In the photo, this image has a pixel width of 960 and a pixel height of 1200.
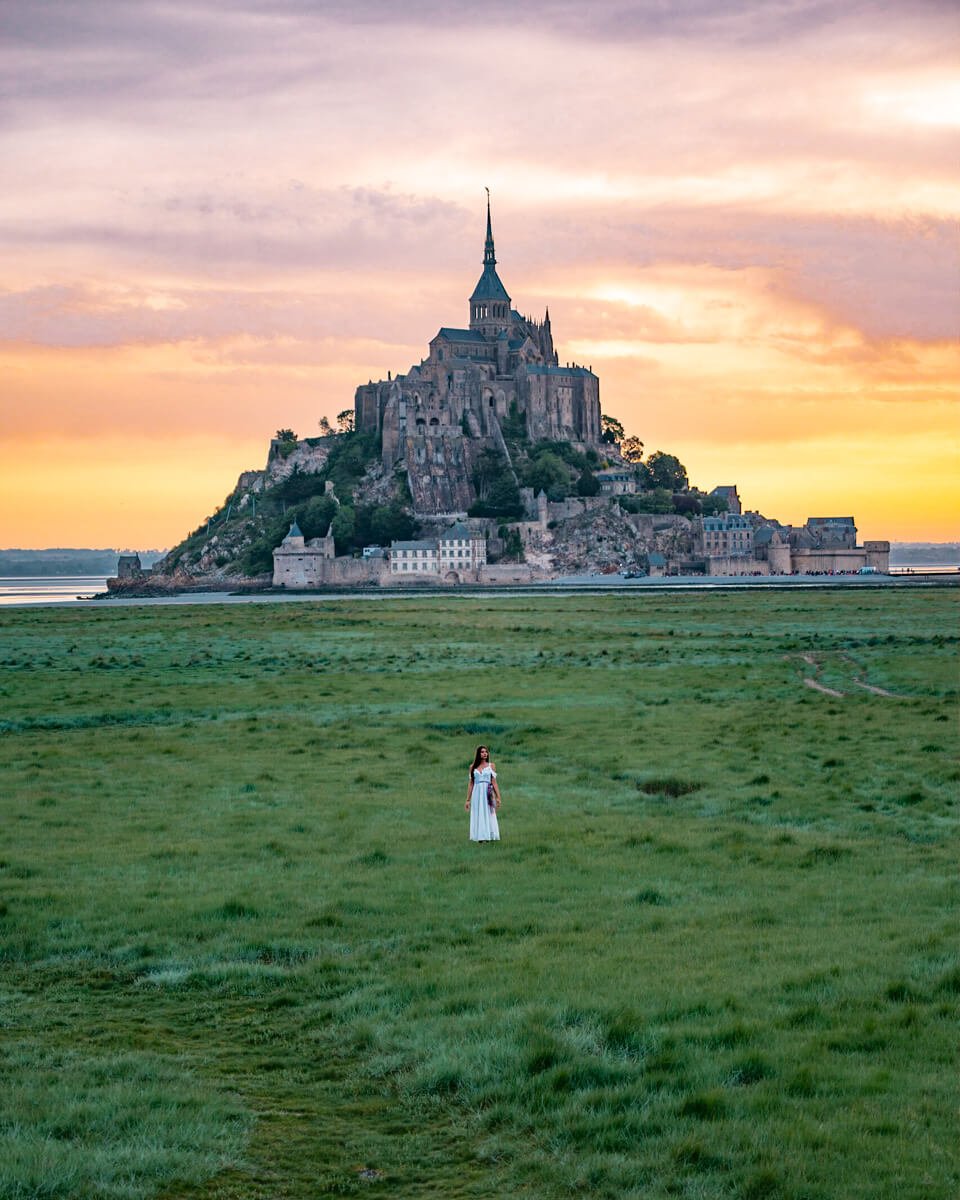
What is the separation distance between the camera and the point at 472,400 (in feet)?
539

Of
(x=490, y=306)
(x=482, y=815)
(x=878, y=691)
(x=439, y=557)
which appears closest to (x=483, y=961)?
(x=482, y=815)

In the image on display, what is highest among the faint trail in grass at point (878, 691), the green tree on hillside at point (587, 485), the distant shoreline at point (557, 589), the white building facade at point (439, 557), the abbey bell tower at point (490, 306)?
the abbey bell tower at point (490, 306)

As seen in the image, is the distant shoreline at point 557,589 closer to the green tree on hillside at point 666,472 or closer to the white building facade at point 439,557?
the white building facade at point 439,557

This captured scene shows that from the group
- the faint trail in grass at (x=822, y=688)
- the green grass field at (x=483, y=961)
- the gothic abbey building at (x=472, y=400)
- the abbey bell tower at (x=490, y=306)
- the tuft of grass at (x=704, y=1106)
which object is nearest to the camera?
the green grass field at (x=483, y=961)

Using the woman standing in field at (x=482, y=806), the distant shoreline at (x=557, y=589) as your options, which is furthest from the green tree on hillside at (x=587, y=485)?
the woman standing in field at (x=482, y=806)

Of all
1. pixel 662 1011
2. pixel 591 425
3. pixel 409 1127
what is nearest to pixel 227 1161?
pixel 409 1127

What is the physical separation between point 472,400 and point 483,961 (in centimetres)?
15509

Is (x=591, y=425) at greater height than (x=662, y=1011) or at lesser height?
greater

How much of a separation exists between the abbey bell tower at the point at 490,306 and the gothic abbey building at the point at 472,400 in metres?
0.13

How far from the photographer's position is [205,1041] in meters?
9.99

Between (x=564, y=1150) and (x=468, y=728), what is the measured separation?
835 inches

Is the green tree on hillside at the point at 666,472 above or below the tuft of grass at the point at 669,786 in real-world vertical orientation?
above

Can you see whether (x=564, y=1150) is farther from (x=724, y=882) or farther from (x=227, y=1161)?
(x=724, y=882)

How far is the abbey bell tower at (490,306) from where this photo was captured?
174500 millimetres
